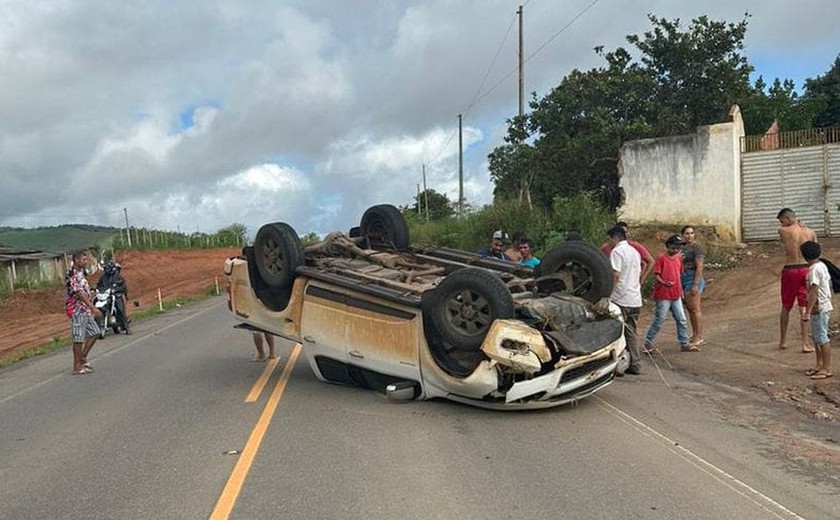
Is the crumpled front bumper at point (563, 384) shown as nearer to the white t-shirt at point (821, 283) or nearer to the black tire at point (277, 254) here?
the black tire at point (277, 254)

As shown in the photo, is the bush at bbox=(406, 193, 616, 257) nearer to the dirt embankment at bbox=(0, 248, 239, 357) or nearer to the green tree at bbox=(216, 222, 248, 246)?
the dirt embankment at bbox=(0, 248, 239, 357)

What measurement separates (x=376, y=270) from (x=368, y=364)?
1310mm

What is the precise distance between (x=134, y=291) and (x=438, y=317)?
34.8 meters

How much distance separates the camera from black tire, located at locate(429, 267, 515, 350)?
6992mm

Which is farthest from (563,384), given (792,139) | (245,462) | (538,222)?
(792,139)

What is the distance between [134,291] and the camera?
3881 centimetres

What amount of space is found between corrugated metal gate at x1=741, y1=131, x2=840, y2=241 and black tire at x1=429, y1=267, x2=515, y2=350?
16.4 m

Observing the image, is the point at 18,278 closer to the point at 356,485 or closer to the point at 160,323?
the point at 160,323

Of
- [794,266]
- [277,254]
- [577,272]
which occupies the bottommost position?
[794,266]

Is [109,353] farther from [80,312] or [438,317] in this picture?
[438,317]

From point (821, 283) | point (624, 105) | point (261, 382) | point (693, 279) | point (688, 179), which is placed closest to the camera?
point (821, 283)

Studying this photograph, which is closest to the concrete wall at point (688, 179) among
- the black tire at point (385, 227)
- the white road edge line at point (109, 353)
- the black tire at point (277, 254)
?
the white road edge line at point (109, 353)

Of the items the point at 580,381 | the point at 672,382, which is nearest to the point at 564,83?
the point at 672,382

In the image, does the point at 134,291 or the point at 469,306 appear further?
the point at 134,291
